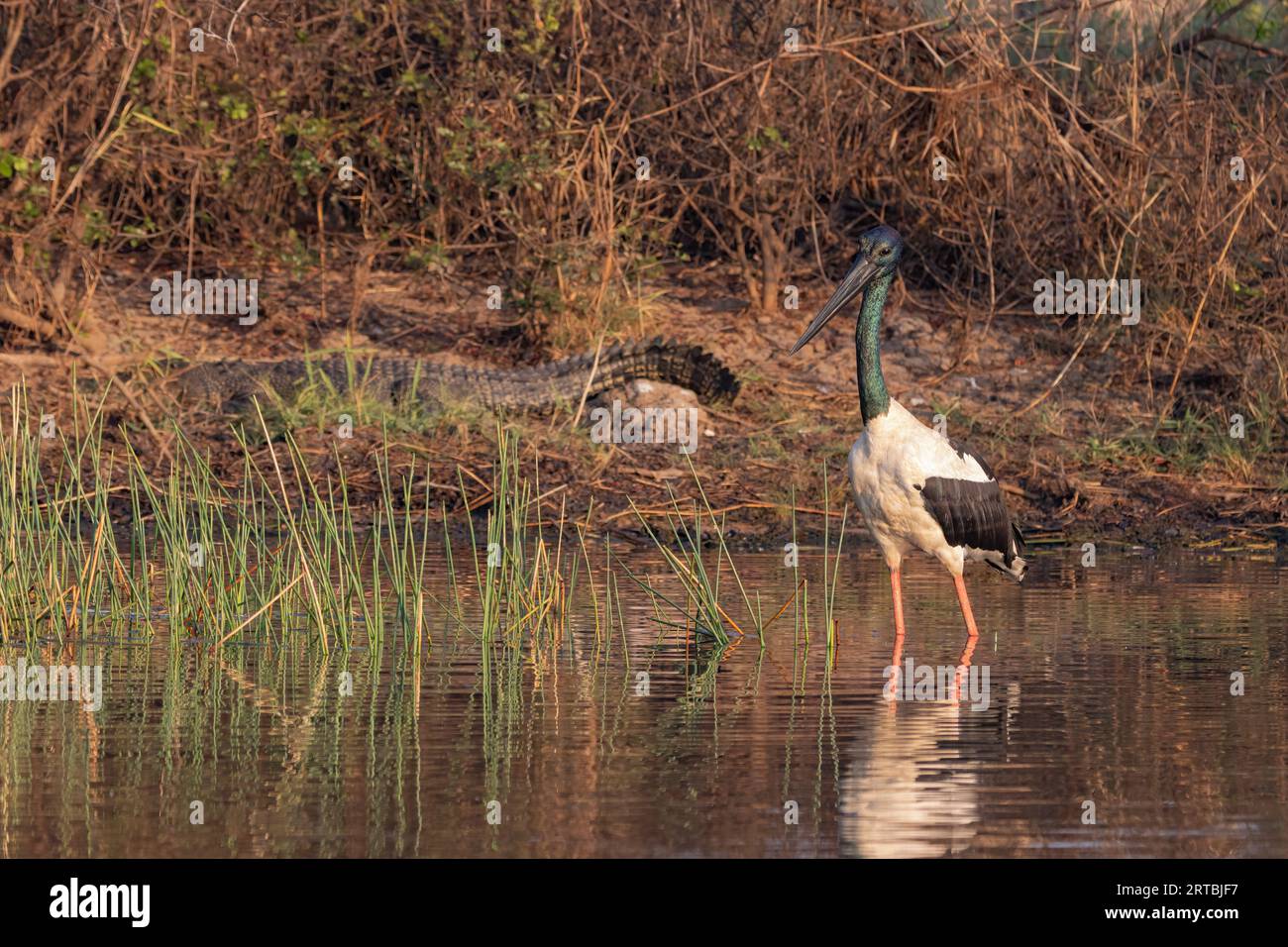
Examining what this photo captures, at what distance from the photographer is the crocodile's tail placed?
14195mm

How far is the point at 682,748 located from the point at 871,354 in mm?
3028

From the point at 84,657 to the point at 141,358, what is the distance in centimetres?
643

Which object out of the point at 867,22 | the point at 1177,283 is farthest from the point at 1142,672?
the point at 867,22

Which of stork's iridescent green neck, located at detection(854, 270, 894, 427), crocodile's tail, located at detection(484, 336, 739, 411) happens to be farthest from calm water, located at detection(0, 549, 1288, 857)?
crocodile's tail, located at detection(484, 336, 739, 411)

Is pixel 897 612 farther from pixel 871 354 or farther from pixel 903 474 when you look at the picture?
pixel 871 354

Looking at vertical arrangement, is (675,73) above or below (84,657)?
above

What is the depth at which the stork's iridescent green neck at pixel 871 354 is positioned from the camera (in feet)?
28.9

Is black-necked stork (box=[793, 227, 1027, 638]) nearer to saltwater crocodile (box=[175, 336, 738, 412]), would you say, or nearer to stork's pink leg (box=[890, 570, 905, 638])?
stork's pink leg (box=[890, 570, 905, 638])

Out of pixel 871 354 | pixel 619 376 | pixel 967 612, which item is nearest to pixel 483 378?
pixel 619 376

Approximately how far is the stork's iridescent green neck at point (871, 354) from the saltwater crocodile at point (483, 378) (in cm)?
446

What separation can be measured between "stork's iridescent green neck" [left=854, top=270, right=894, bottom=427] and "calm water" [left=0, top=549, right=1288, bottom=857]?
0.93 meters
